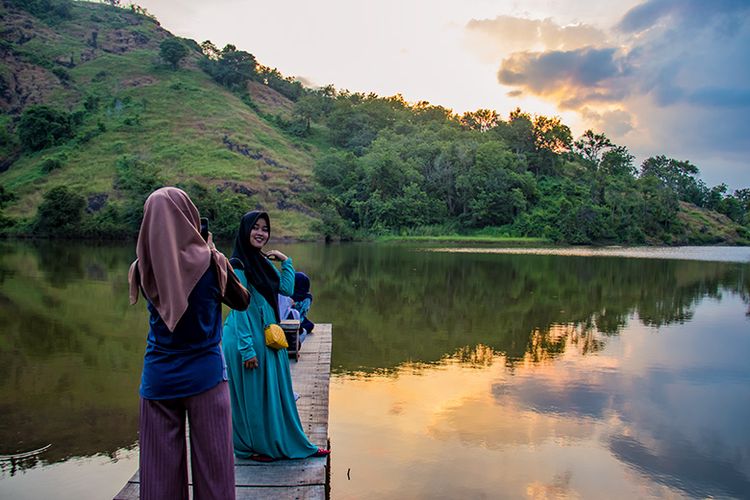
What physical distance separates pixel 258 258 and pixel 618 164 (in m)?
66.9

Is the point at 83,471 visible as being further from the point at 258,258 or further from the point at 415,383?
the point at 415,383

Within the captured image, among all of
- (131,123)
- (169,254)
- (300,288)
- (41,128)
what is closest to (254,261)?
(169,254)

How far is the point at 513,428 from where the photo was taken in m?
6.07

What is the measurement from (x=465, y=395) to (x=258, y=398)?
3.81m

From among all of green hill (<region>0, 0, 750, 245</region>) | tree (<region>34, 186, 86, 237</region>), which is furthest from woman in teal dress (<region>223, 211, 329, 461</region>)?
tree (<region>34, 186, 86, 237</region>)

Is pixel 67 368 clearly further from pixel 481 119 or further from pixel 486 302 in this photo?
Answer: pixel 481 119

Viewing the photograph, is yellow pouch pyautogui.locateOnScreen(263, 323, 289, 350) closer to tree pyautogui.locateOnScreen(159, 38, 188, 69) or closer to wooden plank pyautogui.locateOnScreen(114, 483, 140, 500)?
wooden plank pyautogui.locateOnScreen(114, 483, 140, 500)

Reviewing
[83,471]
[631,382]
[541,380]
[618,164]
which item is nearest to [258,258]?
[83,471]

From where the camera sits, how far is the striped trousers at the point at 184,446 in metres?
2.62

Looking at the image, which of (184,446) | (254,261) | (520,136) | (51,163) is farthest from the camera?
(520,136)

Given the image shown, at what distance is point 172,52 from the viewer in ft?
242

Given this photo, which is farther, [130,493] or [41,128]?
[41,128]

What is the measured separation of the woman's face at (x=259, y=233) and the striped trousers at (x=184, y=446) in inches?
58.2

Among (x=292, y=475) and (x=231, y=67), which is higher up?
(x=231, y=67)
